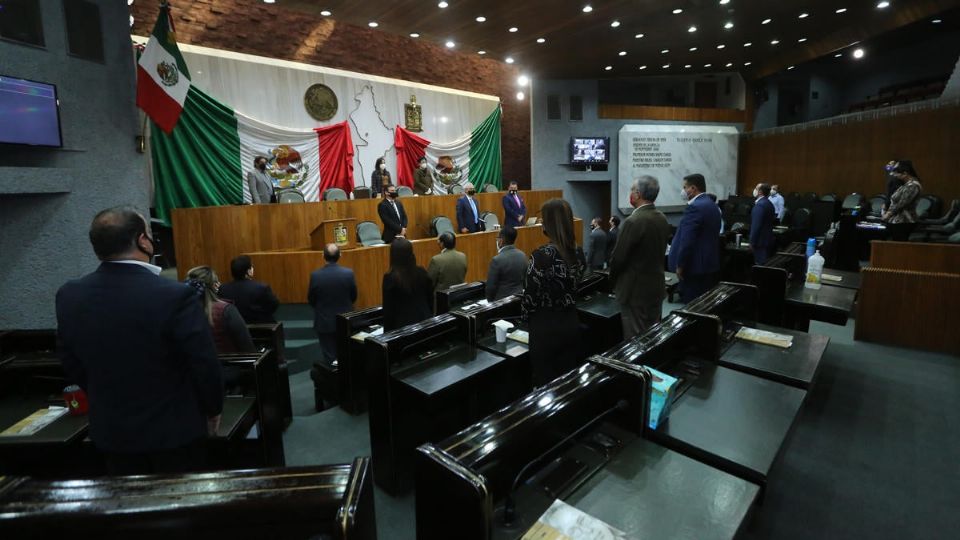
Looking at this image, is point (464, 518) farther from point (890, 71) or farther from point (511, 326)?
point (890, 71)

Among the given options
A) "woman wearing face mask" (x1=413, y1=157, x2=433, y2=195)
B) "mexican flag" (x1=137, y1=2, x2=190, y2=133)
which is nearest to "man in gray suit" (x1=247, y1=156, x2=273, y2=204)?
"mexican flag" (x1=137, y1=2, x2=190, y2=133)

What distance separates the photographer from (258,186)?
6715mm

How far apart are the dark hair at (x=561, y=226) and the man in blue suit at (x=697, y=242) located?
173cm

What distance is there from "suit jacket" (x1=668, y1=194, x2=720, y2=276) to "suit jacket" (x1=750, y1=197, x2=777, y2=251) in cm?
240

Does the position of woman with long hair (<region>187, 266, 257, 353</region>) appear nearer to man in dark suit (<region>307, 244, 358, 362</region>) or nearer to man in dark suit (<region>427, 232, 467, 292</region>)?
man in dark suit (<region>307, 244, 358, 362</region>)

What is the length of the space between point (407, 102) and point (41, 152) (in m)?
6.58

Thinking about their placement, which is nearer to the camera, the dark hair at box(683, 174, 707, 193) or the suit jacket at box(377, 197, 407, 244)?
the dark hair at box(683, 174, 707, 193)

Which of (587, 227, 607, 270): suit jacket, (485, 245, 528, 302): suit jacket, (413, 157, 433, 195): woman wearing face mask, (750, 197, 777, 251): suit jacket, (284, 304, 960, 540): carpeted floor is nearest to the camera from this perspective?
(284, 304, 960, 540): carpeted floor

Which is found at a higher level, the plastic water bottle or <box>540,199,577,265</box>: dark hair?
<box>540,199,577,265</box>: dark hair

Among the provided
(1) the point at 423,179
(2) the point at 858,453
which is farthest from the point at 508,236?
(1) the point at 423,179

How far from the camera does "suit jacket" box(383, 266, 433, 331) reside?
3.54 meters

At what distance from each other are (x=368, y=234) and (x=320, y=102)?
3391 millimetres

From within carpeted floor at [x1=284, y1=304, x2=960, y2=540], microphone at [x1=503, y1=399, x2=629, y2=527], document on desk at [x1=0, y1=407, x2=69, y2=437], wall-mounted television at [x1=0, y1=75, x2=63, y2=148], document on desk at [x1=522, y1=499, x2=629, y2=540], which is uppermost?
wall-mounted television at [x1=0, y1=75, x2=63, y2=148]

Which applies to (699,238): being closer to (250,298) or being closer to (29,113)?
(250,298)
